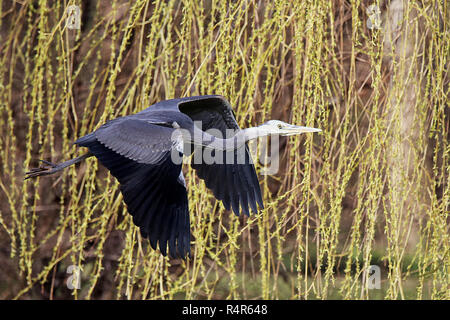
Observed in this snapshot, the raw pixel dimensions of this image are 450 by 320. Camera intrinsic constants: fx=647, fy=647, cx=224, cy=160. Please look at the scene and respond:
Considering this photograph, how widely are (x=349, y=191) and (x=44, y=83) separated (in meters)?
1.07

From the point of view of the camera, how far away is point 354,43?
166 centimetres

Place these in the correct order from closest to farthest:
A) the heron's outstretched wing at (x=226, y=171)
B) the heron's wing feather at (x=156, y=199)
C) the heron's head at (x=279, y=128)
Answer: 1. the heron's wing feather at (x=156, y=199)
2. the heron's head at (x=279, y=128)
3. the heron's outstretched wing at (x=226, y=171)

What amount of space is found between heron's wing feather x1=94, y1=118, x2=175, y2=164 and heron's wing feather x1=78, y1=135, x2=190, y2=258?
0.5 inches

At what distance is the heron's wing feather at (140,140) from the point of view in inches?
55.8

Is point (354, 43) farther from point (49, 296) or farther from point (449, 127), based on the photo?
point (49, 296)

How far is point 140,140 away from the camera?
1.43 metres

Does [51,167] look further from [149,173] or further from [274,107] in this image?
[274,107]

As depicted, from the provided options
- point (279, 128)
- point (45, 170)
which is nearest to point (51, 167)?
point (45, 170)

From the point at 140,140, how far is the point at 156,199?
0.44 ft

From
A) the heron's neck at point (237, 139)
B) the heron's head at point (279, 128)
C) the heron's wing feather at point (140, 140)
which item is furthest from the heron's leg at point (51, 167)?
the heron's head at point (279, 128)

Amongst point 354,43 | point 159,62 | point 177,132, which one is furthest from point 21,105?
point 354,43

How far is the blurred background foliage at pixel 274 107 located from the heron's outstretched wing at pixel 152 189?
0.15 m

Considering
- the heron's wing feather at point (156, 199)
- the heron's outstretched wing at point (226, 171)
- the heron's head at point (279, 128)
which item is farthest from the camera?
the heron's outstretched wing at point (226, 171)

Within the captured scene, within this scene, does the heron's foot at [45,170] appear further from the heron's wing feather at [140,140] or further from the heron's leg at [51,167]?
the heron's wing feather at [140,140]
